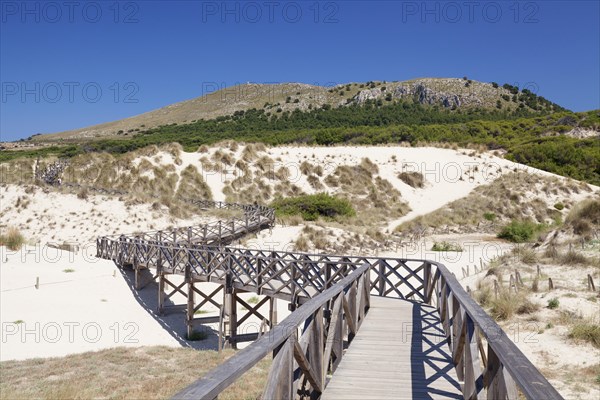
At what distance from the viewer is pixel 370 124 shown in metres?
75.2

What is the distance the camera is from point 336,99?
327 ft

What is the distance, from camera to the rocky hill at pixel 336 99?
88.8 metres

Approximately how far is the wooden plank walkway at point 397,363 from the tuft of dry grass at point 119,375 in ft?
6.72

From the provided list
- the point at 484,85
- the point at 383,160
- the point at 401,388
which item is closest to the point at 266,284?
the point at 401,388

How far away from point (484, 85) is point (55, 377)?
9949 cm

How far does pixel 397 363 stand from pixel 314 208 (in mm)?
28475

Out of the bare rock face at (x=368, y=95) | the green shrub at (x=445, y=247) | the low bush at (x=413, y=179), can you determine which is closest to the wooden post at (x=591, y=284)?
the green shrub at (x=445, y=247)

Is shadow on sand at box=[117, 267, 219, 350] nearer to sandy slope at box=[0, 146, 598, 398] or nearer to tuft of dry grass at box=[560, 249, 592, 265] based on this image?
sandy slope at box=[0, 146, 598, 398]

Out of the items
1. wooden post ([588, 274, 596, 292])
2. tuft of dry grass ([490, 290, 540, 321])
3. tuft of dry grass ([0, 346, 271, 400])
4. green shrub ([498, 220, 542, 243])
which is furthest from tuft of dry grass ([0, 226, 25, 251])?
green shrub ([498, 220, 542, 243])

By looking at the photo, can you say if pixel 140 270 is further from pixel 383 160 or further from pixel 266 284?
pixel 383 160

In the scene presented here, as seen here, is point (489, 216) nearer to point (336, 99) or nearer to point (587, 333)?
point (587, 333)

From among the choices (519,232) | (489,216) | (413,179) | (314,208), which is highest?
(413,179)

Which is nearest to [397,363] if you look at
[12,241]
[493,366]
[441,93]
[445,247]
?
[493,366]

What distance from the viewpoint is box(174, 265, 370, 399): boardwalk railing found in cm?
257
